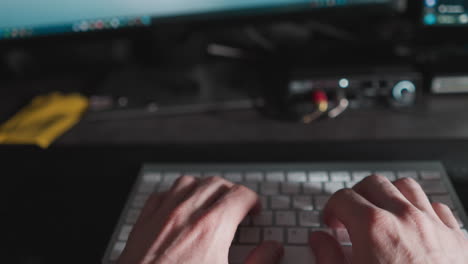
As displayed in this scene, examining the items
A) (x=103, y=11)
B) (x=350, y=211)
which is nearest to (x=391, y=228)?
(x=350, y=211)

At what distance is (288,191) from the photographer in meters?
0.48

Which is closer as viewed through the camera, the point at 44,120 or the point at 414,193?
the point at 414,193

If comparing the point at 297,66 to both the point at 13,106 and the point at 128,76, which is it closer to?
the point at 128,76

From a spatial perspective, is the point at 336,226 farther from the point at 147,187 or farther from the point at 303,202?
the point at 147,187

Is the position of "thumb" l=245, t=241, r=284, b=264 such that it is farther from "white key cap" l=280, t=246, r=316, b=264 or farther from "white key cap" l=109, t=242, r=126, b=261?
"white key cap" l=109, t=242, r=126, b=261

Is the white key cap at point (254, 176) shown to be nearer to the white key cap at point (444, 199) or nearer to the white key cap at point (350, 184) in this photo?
the white key cap at point (350, 184)

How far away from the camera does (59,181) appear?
22.4 inches

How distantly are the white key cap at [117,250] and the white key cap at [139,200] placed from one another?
0.06 metres

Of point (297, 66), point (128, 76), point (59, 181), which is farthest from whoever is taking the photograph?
point (128, 76)

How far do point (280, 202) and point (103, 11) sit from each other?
1.45ft

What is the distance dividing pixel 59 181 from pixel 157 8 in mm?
325

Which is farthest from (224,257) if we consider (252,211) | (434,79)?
(434,79)

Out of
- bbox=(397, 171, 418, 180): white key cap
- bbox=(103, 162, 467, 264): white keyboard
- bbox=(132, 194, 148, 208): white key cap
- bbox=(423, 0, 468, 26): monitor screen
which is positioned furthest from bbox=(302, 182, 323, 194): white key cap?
bbox=(423, 0, 468, 26): monitor screen

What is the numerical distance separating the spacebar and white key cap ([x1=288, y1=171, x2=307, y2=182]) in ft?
0.34
